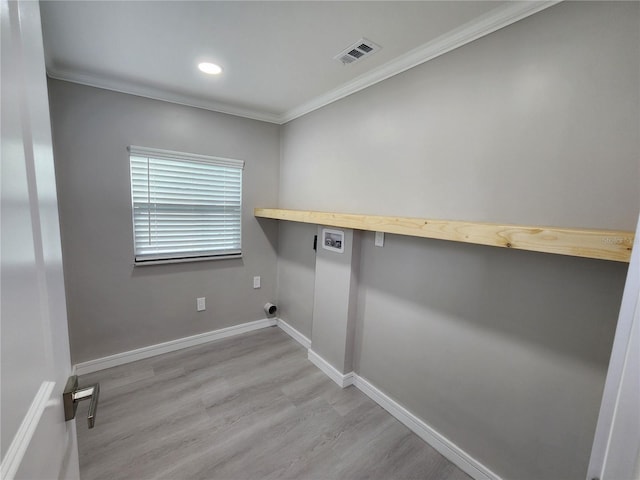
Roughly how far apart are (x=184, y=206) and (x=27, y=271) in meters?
2.41

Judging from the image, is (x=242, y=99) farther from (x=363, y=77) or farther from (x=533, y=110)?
(x=533, y=110)

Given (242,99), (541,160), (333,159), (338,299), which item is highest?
(242,99)

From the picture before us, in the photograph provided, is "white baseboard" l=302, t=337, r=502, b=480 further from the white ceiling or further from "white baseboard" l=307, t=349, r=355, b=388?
the white ceiling

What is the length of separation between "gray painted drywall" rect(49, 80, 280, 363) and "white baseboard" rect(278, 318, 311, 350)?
A: 532 millimetres

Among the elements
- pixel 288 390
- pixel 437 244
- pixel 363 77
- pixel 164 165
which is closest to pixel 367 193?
pixel 437 244

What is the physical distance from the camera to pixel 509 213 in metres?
1.40

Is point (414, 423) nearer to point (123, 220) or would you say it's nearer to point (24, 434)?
point (24, 434)

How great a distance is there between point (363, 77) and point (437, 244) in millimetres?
1337

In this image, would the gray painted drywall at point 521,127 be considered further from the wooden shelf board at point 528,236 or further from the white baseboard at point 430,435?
the white baseboard at point 430,435

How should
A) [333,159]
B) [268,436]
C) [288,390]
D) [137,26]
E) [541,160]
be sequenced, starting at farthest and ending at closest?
[333,159], [288,390], [268,436], [137,26], [541,160]

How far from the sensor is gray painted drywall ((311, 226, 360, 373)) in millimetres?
2215

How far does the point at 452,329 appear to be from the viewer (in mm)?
1653

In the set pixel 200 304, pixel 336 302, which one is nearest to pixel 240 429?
pixel 336 302

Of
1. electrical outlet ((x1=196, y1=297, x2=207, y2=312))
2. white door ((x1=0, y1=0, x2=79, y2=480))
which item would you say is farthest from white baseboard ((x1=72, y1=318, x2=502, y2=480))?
white door ((x1=0, y1=0, x2=79, y2=480))
